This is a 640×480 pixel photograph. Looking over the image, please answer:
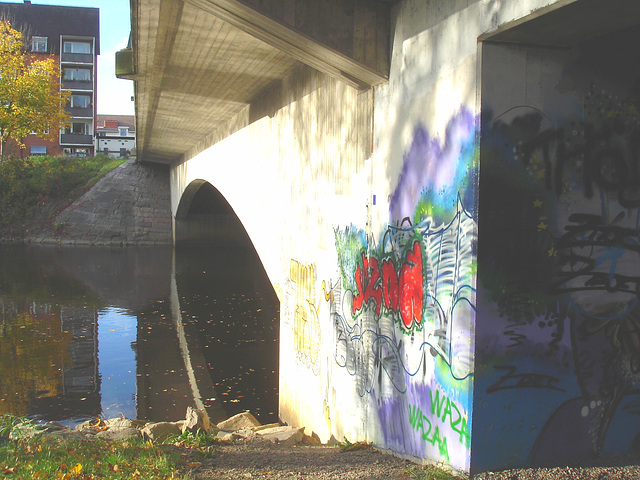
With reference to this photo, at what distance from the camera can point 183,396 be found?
10.9 meters

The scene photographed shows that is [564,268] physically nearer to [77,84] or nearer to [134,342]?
[134,342]

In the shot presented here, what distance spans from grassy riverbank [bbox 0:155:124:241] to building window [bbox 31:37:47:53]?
1088 inches

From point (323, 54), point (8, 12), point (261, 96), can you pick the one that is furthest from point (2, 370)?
point (8, 12)

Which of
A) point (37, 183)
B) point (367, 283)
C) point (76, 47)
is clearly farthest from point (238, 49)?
point (76, 47)

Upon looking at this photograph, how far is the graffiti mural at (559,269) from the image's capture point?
4070mm

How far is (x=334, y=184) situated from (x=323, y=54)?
171cm

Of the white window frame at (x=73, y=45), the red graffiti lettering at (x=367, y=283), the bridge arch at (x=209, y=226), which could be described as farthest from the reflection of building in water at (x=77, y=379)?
the white window frame at (x=73, y=45)

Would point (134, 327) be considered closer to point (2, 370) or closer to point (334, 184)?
point (2, 370)

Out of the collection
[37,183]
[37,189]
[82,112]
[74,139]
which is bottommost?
[37,189]

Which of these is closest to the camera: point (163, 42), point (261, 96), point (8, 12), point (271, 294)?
point (163, 42)

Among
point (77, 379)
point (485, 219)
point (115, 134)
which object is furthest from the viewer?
point (115, 134)

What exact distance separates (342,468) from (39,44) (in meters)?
67.5

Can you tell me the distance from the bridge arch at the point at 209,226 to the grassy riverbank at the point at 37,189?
6.82 meters

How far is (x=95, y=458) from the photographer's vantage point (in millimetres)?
5055
